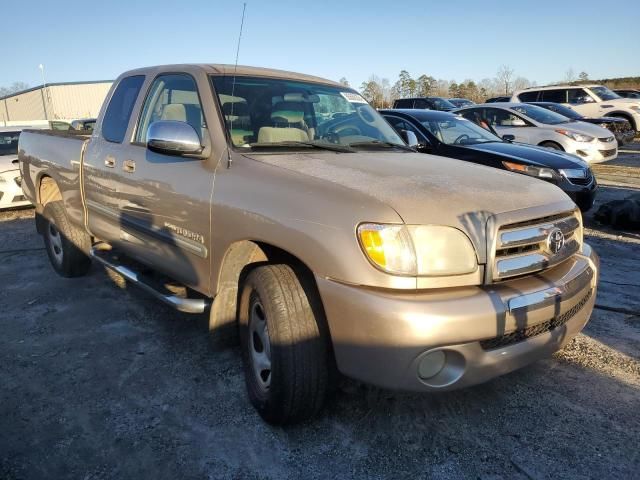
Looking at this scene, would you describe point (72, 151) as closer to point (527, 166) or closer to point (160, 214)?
point (160, 214)

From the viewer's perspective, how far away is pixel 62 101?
4362 cm

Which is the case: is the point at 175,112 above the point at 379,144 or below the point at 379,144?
above

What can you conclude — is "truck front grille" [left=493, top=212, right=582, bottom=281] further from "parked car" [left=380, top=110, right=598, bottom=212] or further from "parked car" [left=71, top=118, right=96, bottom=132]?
"parked car" [left=71, top=118, right=96, bottom=132]

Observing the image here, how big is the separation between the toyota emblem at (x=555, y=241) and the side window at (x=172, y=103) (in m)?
2.07

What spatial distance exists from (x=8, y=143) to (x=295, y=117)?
27.1 ft

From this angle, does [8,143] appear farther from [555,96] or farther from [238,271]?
[555,96]

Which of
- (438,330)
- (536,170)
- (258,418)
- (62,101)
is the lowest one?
(258,418)

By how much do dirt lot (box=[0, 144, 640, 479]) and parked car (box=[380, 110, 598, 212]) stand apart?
3.03 meters

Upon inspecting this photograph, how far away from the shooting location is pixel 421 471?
7.48 ft

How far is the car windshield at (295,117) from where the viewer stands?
310 cm

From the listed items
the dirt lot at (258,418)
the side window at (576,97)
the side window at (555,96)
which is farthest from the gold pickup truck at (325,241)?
the side window at (576,97)

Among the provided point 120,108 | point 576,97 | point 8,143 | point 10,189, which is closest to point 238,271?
point 120,108

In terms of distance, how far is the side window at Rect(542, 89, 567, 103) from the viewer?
691 inches

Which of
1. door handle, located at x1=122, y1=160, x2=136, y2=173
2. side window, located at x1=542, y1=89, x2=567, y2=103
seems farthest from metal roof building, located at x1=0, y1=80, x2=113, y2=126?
door handle, located at x1=122, y1=160, x2=136, y2=173
